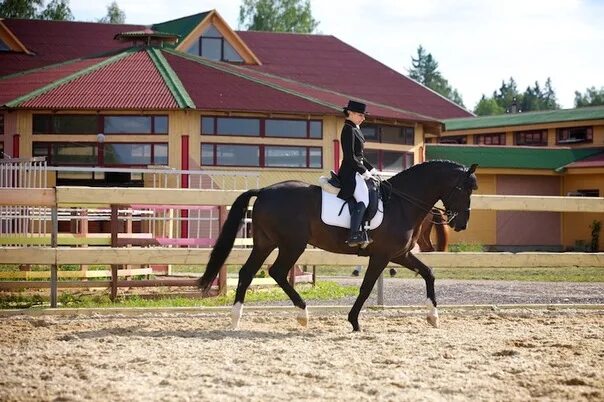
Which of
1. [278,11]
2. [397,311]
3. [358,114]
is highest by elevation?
[278,11]

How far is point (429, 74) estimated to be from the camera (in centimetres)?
13825

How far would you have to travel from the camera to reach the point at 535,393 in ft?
23.0

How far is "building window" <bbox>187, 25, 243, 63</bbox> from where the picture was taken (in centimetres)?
4078

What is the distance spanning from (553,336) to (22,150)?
24804mm

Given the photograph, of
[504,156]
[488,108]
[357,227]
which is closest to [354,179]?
[357,227]

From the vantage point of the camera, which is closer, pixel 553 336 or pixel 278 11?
pixel 553 336

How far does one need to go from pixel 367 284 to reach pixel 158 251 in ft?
9.40

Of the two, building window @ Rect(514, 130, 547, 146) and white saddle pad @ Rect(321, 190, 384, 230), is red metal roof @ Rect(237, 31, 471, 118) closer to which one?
building window @ Rect(514, 130, 547, 146)

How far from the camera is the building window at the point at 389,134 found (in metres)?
35.4

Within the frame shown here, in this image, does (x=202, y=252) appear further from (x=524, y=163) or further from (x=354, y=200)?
(x=524, y=163)

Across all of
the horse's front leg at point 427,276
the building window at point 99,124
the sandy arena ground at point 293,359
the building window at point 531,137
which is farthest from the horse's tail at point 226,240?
the building window at point 531,137

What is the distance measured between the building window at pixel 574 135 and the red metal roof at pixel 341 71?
512cm

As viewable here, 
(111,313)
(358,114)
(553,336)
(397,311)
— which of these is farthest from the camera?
(397,311)

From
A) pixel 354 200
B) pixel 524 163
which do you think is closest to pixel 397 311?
pixel 354 200
